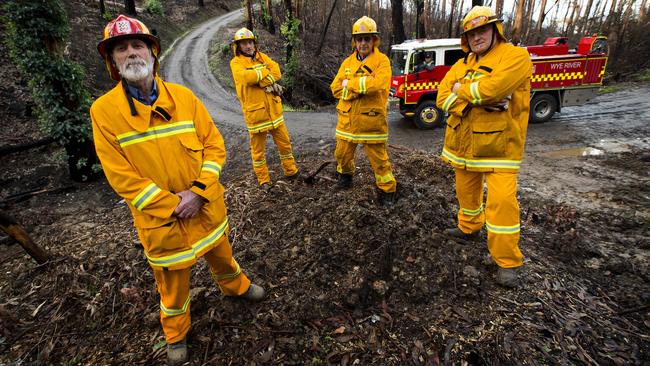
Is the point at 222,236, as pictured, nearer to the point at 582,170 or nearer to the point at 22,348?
the point at 22,348

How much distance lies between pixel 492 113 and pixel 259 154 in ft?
10.2

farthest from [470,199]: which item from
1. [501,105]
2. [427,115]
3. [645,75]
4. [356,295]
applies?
[645,75]

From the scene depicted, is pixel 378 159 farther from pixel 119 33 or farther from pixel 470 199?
pixel 119 33

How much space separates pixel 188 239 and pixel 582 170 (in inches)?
257

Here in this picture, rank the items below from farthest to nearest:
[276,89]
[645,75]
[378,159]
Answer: [645,75] → [276,89] → [378,159]

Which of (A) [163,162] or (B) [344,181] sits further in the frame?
(B) [344,181]

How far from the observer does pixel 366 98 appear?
3.92 meters

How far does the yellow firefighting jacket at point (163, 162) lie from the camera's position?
197cm

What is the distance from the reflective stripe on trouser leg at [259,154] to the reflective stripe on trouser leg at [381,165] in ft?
5.19

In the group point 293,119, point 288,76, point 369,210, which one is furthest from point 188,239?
point 288,76

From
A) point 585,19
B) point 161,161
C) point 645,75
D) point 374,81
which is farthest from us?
point 585,19

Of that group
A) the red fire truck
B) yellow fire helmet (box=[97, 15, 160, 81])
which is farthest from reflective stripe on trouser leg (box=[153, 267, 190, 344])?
the red fire truck

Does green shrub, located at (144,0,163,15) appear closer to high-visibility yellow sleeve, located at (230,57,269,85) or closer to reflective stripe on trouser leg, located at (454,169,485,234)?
high-visibility yellow sleeve, located at (230,57,269,85)

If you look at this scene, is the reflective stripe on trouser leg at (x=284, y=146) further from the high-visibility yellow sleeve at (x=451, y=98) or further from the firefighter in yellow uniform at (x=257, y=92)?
the high-visibility yellow sleeve at (x=451, y=98)
